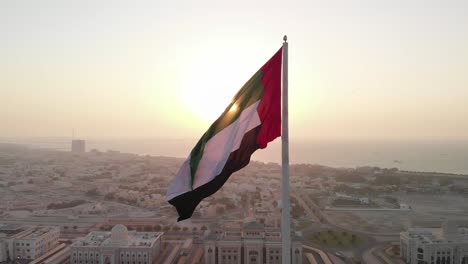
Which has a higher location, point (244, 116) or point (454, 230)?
point (244, 116)

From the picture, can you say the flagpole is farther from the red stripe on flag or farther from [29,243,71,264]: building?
[29,243,71,264]: building

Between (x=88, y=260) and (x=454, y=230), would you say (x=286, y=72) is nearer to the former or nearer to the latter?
(x=88, y=260)

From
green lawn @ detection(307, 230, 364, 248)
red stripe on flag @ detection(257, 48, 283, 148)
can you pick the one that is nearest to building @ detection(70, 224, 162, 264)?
green lawn @ detection(307, 230, 364, 248)

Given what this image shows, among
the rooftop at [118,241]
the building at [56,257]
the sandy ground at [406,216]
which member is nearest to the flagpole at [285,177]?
the rooftop at [118,241]

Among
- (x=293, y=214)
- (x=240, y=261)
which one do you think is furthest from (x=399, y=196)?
(x=240, y=261)

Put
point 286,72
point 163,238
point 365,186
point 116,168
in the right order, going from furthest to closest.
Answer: point 116,168 → point 365,186 → point 163,238 → point 286,72

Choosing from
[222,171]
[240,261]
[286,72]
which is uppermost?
[286,72]

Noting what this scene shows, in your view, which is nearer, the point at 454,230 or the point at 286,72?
the point at 286,72
